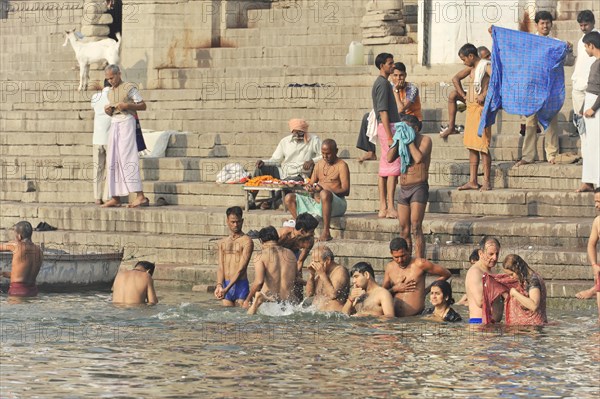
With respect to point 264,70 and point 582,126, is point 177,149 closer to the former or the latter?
point 264,70

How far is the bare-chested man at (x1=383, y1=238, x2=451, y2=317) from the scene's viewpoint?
14.6 m

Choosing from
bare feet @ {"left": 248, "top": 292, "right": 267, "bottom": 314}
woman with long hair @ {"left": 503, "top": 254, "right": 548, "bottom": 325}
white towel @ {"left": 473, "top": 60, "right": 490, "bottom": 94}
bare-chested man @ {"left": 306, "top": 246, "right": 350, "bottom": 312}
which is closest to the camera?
woman with long hair @ {"left": 503, "top": 254, "right": 548, "bottom": 325}

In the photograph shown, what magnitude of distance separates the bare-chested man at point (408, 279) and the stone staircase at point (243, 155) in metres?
1.03

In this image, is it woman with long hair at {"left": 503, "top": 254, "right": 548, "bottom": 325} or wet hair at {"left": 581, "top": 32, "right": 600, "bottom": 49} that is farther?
wet hair at {"left": 581, "top": 32, "right": 600, "bottom": 49}

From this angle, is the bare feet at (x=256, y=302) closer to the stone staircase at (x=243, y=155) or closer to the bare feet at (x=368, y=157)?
the stone staircase at (x=243, y=155)

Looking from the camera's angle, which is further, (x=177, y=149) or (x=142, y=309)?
(x=177, y=149)

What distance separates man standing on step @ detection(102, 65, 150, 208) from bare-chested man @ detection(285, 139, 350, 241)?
256 cm

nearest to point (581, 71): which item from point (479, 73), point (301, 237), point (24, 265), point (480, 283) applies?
point (479, 73)

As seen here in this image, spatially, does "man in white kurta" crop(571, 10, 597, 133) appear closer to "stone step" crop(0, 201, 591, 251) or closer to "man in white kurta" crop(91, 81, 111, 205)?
"stone step" crop(0, 201, 591, 251)

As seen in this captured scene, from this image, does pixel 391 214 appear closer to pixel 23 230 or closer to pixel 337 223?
Answer: pixel 337 223

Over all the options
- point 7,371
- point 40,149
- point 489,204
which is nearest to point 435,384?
point 7,371

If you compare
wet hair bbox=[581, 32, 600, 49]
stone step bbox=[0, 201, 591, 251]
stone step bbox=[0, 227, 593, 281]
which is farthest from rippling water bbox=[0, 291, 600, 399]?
wet hair bbox=[581, 32, 600, 49]

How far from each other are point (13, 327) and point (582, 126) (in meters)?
6.03

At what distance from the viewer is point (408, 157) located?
52.4ft
